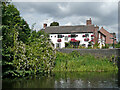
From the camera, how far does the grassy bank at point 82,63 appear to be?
1094 inches

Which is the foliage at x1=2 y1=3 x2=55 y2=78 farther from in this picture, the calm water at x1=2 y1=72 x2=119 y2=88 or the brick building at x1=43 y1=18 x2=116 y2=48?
the brick building at x1=43 y1=18 x2=116 y2=48

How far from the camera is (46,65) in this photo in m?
24.2

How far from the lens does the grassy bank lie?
27.8 m

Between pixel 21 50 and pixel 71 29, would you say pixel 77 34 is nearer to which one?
pixel 71 29

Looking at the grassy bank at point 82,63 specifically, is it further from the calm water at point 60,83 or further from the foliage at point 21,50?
the calm water at point 60,83

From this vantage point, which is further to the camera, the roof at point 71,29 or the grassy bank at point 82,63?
the roof at point 71,29

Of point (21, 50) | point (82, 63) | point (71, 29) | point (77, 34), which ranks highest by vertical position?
point (71, 29)

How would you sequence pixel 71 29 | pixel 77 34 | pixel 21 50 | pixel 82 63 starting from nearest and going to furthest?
1. pixel 21 50
2. pixel 82 63
3. pixel 77 34
4. pixel 71 29

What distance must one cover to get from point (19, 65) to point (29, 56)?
2.71m

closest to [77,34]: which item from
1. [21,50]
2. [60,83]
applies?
[21,50]

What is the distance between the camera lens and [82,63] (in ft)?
94.8

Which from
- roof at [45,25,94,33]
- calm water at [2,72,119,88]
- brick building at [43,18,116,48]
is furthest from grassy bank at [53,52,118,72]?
roof at [45,25,94,33]

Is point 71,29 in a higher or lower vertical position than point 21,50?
higher

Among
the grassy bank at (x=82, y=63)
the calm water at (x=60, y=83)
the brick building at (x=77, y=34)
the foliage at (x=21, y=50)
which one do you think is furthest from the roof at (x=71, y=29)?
the calm water at (x=60, y=83)
